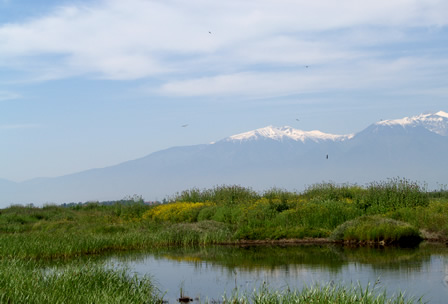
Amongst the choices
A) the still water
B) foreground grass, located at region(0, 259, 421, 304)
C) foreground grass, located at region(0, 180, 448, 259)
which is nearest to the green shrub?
foreground grass, located at region(0, 180, 448, 259)

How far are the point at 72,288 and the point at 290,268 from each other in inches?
350

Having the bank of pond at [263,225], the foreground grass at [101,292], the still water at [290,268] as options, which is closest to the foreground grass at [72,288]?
the foreground grass at [101,292]

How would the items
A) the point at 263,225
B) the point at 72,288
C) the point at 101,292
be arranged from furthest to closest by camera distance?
the point at 263,225
the point at 72,288
the point at 101,292

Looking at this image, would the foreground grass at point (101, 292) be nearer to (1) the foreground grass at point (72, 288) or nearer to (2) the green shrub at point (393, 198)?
(1) the foreground grass at point (72, 288)

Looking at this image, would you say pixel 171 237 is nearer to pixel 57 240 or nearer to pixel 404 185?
pixel 57 240

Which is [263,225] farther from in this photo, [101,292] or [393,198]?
[101,292]

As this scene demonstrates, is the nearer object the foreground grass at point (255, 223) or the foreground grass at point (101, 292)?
the foreground grass at point (101, 292)

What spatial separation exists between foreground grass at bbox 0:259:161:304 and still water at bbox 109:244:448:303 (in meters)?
1.63

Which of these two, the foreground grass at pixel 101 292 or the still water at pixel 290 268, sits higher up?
the foreground grass at pixel 101 292

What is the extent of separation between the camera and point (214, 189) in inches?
1714

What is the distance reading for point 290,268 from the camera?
20.5 m

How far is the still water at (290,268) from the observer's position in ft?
55.3

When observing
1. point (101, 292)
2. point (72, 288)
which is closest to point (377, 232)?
point (101, 292)

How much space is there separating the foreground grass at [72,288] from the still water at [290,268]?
163cm
